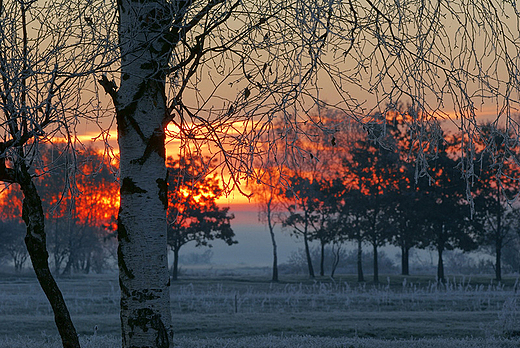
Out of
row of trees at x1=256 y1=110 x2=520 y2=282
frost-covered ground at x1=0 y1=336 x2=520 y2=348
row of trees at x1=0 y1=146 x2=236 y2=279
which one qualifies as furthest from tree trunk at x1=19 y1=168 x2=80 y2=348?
row of trees at x1=256 y1=110 x2=520 y2=282

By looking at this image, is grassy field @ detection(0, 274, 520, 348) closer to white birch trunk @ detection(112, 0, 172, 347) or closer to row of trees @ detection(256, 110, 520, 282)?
white birch trunk @ detection(112, 0, 172, 347)

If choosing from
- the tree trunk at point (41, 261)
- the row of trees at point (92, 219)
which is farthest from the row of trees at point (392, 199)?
the tree trunk at point (41, 261)

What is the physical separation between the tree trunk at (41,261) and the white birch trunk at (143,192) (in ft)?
4.00

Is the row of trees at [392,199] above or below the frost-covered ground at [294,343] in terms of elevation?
above

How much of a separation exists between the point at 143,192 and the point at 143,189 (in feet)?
0.07

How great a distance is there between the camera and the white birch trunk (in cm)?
393

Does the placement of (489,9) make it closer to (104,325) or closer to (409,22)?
(409,22)

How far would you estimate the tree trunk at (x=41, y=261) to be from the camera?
4980 mm

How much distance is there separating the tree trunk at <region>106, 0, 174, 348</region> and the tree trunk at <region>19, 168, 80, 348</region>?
1214 mm

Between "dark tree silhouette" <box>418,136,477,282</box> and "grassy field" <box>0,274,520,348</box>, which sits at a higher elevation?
"dark tree silhouette" <box>418,136,477,282</box>

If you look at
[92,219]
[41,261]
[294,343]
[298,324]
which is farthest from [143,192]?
[92,219]

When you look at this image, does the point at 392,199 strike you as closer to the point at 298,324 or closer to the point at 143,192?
the point at 298,324

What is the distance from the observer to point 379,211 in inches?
1665

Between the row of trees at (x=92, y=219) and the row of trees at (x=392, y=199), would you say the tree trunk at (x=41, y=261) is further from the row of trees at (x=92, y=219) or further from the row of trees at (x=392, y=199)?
the row of trees at (x=392, y=199)
